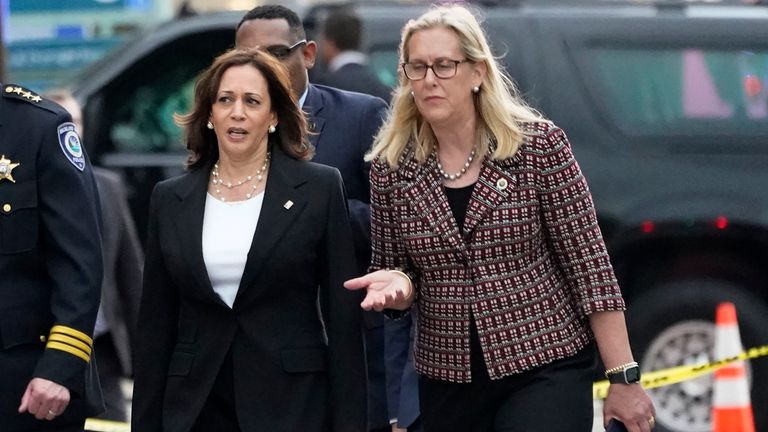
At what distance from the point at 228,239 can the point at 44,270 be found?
0.54 metres

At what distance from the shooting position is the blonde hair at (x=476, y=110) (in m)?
4.95

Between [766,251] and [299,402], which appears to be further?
[766,251]

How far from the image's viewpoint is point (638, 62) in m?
9.16

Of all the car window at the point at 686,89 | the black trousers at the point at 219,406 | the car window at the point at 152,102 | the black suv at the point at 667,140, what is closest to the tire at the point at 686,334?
the black suv at the point at 667,140

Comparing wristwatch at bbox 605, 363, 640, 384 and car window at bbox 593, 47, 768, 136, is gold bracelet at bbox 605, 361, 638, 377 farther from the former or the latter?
car window at bbox 593, 47, 768, 136

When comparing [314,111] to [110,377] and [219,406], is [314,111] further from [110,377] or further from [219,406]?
[110,377]

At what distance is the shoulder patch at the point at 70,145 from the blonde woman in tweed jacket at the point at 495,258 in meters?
0.85

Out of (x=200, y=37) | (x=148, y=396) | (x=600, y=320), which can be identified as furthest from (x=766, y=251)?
(x=148, y=396)

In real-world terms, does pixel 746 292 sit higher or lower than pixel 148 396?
lower

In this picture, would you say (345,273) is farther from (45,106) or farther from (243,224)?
(45,106)

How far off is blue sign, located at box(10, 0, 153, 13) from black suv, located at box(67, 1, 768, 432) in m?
6.78

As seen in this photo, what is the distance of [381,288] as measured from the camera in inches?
188

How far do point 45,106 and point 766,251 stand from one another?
491cm

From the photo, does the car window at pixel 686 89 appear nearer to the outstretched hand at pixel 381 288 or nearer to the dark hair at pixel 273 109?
the dark hair at pixel 273 109
